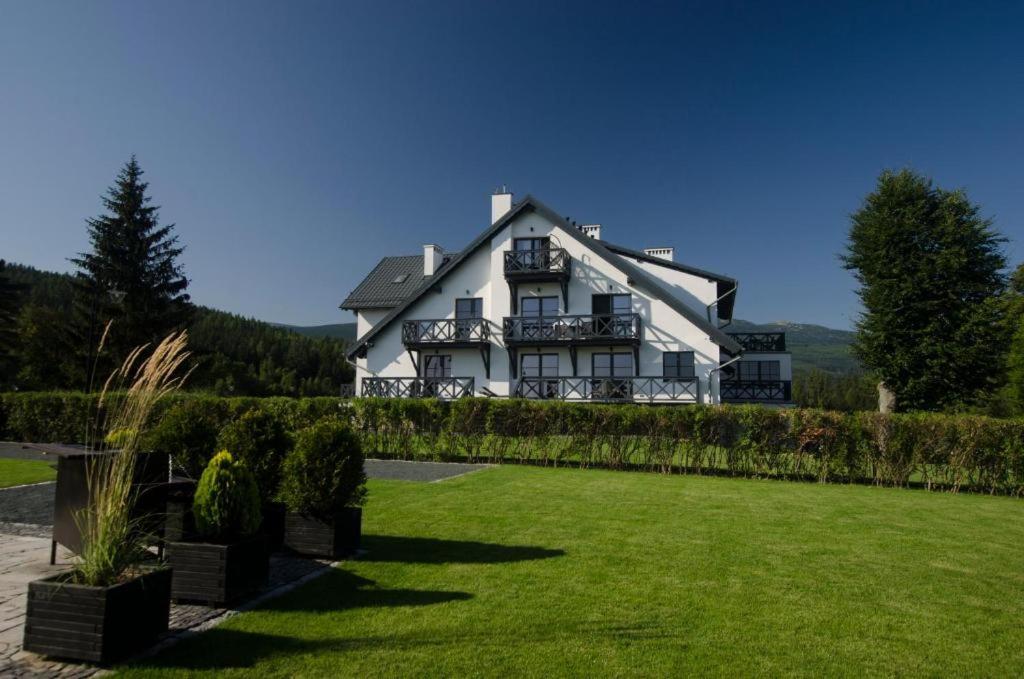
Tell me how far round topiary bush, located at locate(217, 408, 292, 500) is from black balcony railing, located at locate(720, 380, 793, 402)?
990 inches

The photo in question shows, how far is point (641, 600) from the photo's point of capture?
4.59 meters

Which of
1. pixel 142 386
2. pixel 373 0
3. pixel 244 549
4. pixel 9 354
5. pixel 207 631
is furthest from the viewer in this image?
pixel 9 354

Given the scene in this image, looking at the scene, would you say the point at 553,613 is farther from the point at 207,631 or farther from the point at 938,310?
the point at 938,310

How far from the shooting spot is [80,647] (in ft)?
10.9

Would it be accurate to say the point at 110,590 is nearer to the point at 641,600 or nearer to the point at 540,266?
the point at 641,600

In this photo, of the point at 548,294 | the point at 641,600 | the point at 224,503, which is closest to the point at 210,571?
the point at 224,503

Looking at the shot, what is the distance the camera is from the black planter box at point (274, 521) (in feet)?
18.5

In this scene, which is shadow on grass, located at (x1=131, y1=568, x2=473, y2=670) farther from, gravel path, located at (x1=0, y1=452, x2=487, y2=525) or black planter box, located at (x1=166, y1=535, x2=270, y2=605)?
gravel path, located at (x1=0, y1=452, x2=487, y2=525)

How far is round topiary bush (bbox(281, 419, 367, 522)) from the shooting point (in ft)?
18.5

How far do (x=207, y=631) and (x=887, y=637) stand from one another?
4.95 meters

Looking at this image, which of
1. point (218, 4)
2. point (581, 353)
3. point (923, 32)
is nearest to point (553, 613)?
point (218, 4)

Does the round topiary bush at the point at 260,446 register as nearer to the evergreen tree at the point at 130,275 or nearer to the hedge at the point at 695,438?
the hedge at the point at 695,438

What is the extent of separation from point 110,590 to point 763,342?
2962 centimetres

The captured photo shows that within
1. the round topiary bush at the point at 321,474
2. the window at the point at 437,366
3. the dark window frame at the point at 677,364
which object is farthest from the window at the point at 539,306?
the round topiary bush at the point at 321,474
